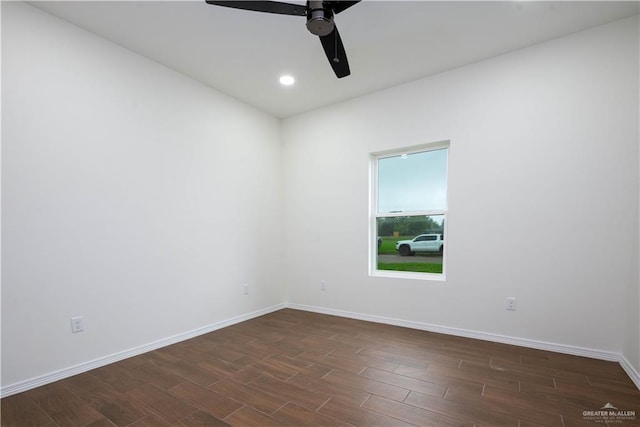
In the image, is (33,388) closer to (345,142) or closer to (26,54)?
(26,54)

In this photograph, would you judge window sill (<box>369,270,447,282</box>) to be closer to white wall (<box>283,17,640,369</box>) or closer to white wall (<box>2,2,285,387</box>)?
white wall (<box>283,17,640,369</box>)

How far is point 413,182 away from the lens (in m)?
3.39

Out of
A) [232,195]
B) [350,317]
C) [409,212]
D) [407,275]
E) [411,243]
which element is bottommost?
[350,317]

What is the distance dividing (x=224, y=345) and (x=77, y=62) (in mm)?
2688

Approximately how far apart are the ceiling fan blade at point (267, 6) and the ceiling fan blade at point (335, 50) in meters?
0.23

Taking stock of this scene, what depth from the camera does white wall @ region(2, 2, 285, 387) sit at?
6.56 ft

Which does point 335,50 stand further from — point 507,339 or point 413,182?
point 507,339

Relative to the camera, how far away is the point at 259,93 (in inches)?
136

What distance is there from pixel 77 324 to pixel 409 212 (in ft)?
10.6

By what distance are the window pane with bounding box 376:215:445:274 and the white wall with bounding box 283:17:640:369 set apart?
0.21m

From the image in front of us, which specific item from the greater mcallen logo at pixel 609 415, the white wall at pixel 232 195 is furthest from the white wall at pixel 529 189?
the greater mcallen logo at pixel 609 415

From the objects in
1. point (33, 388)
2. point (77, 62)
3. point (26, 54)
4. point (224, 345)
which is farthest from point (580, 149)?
point (33, 388)

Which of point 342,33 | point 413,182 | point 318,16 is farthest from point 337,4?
point 413,182

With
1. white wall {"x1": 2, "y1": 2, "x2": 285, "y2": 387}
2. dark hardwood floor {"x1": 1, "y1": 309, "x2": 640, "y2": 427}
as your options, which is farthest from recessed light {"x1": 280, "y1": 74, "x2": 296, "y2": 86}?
dark hardwood floor {"x1": 1, "y1": 309, "x2": 640, "y2": 427}
